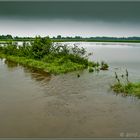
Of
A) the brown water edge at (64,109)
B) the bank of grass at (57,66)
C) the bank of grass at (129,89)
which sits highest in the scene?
the bank of grass at (57,66)

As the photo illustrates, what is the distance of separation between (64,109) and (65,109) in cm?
4

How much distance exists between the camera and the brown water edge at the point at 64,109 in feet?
29.4

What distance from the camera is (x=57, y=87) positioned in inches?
634

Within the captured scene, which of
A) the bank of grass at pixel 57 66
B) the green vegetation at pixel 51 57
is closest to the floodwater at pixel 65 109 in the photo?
the bank of grass at pixel 57 66

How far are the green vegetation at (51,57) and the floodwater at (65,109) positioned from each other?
487 centimetres

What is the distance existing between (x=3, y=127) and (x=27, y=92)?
541cm

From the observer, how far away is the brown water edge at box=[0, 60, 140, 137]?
895cm

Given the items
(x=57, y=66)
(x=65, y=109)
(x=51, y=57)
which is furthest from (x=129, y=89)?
(x=51, y=57)

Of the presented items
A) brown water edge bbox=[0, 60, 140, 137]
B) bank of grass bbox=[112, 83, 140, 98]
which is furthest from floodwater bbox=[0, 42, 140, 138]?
bank of grass bbox=[112, 83, 140, 98]

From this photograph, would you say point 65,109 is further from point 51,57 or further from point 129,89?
point 51,57

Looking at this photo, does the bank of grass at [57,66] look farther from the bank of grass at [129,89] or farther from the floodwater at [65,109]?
the bank of grass at [129,89]

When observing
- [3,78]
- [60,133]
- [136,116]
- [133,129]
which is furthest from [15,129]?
[3,78]

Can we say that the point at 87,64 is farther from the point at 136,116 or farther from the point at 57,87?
the point at 136,116

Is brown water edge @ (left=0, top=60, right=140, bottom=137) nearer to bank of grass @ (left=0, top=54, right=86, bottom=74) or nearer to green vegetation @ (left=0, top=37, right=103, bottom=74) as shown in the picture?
bank of grass @ (left=0, top=54, right=86, bottom=74)
